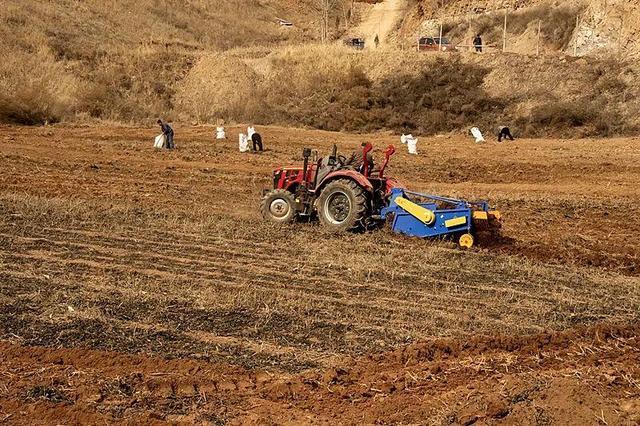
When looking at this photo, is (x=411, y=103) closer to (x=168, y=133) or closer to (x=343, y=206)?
(x=168, y=133)

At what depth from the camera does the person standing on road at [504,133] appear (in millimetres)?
27031

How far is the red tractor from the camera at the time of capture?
11508 mm

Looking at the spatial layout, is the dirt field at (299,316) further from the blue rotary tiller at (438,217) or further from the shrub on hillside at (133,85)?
the shrub on hillside at (133,85)

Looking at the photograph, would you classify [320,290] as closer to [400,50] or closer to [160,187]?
[160,187]

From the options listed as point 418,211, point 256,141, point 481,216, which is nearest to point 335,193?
point 418,211

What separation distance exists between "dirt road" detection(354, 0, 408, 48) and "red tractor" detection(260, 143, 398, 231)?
44146mm

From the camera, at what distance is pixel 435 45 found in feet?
137

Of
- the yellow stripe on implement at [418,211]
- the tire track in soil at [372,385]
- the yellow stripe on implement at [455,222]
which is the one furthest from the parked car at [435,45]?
the tire track in soil at [372,385]

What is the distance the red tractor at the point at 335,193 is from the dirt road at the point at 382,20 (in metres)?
44.1

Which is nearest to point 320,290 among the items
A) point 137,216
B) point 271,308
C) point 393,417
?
point 271,308

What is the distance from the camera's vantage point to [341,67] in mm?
37000

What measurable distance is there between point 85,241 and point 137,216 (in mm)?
2091

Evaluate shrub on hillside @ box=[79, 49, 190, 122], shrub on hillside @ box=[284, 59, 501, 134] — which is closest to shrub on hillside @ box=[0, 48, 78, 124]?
shrub on hillside @ box=[79, 49, 190, 122]

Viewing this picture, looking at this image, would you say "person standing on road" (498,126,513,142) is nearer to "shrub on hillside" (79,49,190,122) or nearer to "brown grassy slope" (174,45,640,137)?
"brown grassy slope" (174,45,640,137)
